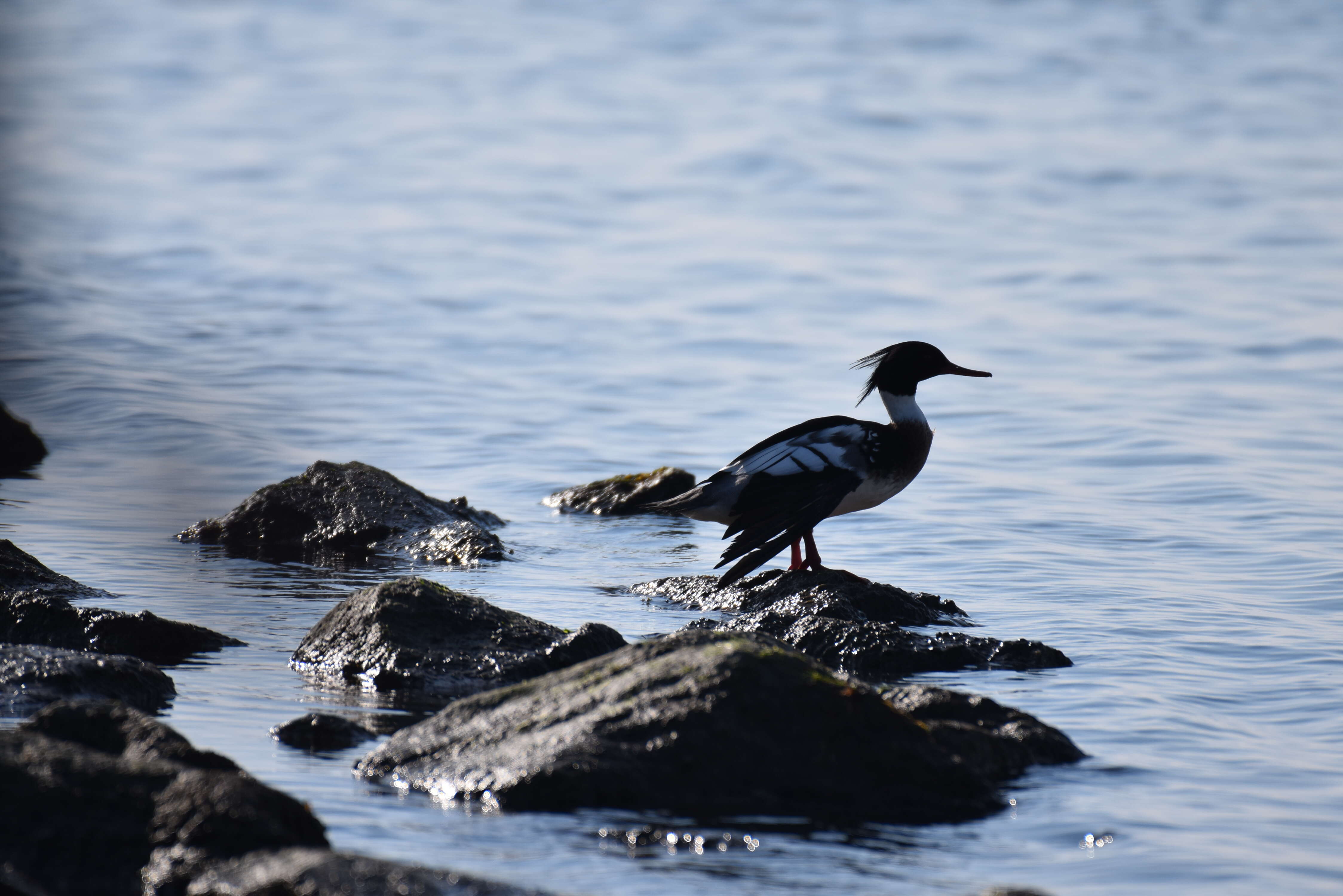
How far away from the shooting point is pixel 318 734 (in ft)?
17.6

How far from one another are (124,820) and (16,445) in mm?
7633

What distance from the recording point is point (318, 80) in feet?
121

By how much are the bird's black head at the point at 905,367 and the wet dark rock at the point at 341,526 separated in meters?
2.58

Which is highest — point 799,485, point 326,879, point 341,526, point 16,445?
point 16,445

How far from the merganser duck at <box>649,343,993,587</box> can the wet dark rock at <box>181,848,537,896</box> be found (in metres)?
3.61

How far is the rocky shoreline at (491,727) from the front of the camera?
13.1 feet

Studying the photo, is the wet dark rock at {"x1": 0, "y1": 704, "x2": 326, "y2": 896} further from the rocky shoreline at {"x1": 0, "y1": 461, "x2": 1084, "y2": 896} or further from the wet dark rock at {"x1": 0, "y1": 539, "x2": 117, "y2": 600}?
the wet dark rock at {"x1": 0, "y1": 539, "x2": 117, "y2": 600}

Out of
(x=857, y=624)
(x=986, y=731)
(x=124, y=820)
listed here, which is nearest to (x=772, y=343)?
(x=857, y=624)

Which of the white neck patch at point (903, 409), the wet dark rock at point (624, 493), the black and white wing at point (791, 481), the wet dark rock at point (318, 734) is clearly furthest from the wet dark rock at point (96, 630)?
the wet dark rock at point (624, 493)

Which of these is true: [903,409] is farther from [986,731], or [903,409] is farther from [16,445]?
[16,445]

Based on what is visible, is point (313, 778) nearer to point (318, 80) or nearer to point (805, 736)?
point (805, 736)

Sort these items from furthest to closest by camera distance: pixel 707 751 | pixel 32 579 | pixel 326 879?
1. pixel 32 579
2. pixel 707 751
3. pixel 326 879

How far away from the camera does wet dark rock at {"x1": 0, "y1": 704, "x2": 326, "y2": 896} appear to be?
A: 3.96 m

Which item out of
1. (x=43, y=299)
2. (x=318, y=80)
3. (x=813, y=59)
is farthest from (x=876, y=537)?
(x=318, y=80)
